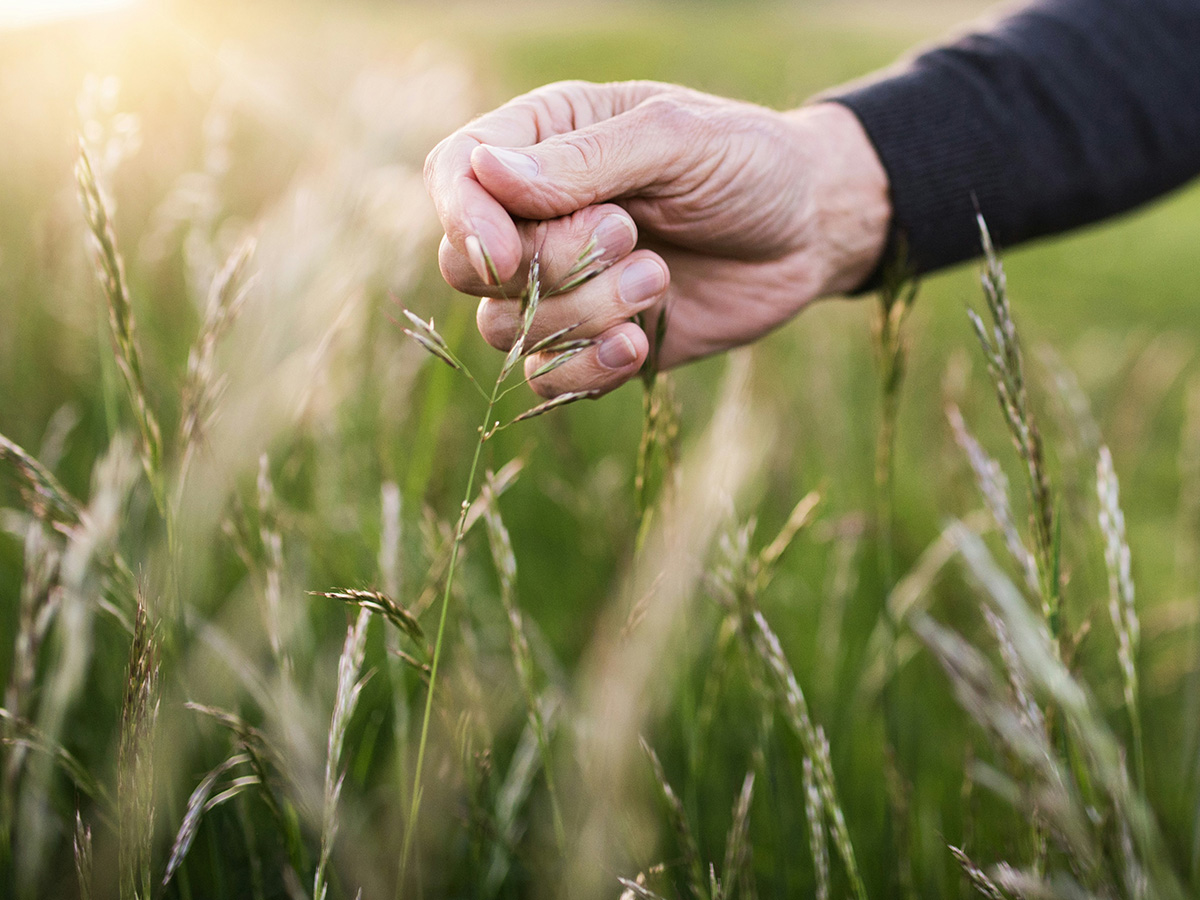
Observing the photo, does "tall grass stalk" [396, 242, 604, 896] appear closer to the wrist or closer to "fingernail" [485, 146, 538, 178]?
"fingernail" [485, 146, 538, 178]

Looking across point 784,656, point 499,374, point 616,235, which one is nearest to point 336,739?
point 499,374

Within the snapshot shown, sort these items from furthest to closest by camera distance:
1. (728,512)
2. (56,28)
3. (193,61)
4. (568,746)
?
(56,28)
(193,61)
(568,746)
(728,512)

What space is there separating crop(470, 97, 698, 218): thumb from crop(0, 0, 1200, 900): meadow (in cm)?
22

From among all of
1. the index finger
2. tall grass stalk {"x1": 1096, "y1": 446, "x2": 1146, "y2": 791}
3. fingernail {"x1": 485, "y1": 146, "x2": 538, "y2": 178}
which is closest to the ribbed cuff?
the index finger

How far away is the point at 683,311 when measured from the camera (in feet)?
4.39

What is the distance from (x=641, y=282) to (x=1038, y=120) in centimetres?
103

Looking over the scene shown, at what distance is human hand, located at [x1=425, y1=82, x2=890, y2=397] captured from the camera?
80cm

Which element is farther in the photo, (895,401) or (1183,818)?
(1183,818)

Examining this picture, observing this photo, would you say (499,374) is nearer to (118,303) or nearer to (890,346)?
(118,303)

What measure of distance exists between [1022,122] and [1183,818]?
1.17 metres

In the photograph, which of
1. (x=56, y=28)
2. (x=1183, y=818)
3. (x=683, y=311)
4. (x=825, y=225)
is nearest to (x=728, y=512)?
(x=683, y=311)

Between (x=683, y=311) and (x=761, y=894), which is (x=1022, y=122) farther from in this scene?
(x=761, y=894)

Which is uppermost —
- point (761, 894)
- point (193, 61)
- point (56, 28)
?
point (56, 28)

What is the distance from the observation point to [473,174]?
2.62ft
